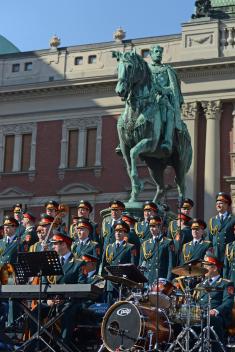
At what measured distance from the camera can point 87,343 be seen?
10.6 metres

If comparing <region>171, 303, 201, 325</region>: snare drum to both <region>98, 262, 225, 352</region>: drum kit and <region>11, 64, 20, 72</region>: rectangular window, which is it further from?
A: <region>11, 64, 20, 72</region>: rectangular window

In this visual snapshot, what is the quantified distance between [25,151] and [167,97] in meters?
21.6

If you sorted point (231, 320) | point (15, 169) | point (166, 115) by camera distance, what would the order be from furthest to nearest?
point (15, 169)
point (166, 115)
point (231, 320)

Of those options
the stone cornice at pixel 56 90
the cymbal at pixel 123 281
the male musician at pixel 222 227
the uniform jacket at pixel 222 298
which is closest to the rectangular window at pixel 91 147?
the stone cornice at pixel 56 90

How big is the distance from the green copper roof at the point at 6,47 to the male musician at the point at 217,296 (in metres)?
34.4

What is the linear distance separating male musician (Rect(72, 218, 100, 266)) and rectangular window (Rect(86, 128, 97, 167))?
868 inches

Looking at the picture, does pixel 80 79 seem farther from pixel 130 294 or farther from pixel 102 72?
pixel 130 294

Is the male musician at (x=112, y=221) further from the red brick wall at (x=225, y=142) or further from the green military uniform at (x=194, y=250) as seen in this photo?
the red brick wall at (x=225, y=142)

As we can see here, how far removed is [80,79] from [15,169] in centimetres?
483

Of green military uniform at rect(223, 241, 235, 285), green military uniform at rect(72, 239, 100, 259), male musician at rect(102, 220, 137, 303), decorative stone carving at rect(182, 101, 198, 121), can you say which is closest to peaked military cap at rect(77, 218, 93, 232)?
green military uniform at rect(72, 239, 100, 259)

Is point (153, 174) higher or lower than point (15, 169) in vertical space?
lower

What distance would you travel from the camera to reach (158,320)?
9.47 metres

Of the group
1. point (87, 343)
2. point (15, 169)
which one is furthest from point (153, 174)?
point (15, 169)

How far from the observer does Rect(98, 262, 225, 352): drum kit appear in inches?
368
